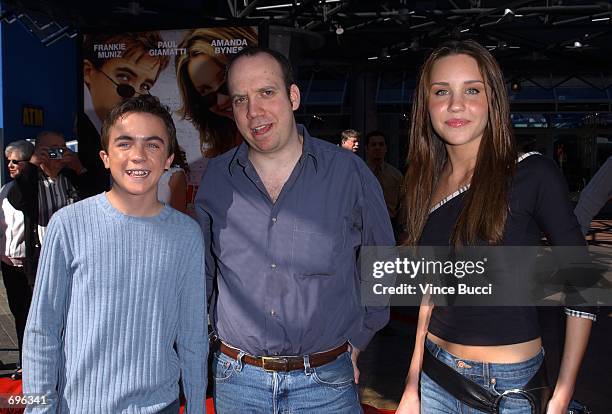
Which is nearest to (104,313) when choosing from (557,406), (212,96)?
(557,406)

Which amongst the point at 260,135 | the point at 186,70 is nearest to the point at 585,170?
the point at 186,70

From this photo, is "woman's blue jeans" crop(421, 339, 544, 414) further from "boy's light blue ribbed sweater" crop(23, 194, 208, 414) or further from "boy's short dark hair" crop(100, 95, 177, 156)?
"boy's short dark hair" crop(100, 95, 177, 156)

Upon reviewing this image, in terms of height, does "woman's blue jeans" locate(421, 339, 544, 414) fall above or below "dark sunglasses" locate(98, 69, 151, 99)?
below

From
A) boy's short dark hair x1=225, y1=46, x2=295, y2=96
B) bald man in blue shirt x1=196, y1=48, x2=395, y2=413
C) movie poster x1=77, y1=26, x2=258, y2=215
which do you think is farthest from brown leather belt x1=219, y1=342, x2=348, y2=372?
movie poster x1=77, y1=26, x2=258, y2=215

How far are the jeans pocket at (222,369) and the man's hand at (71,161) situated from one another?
3180 millimetres

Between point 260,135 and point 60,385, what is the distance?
0.97 m

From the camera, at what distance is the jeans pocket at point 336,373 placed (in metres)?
2.01

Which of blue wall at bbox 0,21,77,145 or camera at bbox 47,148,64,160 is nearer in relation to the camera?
camera at bbox 47,148,64,160

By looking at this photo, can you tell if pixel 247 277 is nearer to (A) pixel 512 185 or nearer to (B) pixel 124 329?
(B) pixel 124 329

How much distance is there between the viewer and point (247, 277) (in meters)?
2.04

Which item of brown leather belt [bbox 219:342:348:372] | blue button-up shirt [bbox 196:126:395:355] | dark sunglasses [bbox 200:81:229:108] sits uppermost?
dark sunglasses [bbox 200:81:229:108]

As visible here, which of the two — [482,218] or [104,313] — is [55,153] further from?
[482,218]

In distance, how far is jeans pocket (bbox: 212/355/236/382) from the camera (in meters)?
2.03

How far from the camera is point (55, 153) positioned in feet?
15.6
